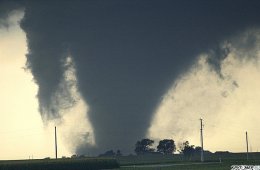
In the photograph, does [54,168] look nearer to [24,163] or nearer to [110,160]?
[24,163]

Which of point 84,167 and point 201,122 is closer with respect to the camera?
point 84,167

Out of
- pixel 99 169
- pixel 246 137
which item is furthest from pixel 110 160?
pixel 246 137

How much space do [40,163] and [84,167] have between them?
32.2 feet

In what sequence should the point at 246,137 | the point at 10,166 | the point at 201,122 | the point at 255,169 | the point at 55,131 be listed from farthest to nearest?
the point at 246,137
the point at 201,122
the point at 55,131
the point at 10,166
the point at 255,169

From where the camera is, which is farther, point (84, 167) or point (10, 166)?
point (84, 167)

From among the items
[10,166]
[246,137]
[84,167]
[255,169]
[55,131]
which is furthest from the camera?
[246,137]

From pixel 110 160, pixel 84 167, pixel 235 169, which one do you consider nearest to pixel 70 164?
pixel 84 167

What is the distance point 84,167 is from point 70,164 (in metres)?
3.15

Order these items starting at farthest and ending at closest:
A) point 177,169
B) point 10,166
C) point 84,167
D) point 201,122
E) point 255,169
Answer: point 201,122
point 84,167
point 10,166
point 177,169
point 255,169

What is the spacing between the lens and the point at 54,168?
11044cm

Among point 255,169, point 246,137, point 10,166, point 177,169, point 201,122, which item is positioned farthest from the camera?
point 246,137

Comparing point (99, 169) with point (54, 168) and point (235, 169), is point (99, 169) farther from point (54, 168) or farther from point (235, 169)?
point (235, 169)

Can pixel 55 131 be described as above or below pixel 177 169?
above

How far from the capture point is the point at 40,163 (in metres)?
110
